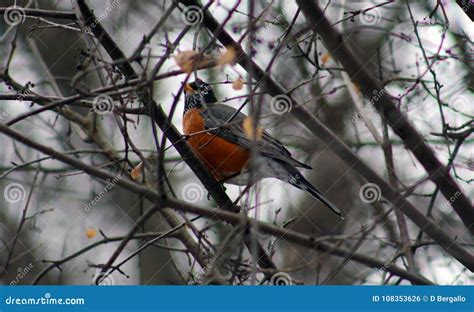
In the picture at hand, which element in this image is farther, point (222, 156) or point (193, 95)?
point (193, 95)

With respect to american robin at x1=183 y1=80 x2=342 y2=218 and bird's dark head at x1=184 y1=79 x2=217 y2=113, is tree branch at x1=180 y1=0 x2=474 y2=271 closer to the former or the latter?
american robin at x1=183 y1=80 x2=342 y2=218

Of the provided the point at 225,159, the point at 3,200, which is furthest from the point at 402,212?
the point at 3,200

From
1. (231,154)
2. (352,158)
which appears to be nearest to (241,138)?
(231,154)

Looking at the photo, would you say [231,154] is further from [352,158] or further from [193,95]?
[352,158]

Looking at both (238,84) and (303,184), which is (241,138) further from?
(238,84)

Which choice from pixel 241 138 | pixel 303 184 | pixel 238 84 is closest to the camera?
pixel 238 84

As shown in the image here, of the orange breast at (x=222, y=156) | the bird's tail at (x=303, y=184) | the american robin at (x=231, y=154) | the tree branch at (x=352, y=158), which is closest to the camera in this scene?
the tree branch at (x=352, y=158)

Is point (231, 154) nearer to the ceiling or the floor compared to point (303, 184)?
nearer to the ceiling

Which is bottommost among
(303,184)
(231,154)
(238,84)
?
(238,84)

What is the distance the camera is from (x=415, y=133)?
3826 millimetres

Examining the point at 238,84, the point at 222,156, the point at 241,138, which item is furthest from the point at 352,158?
the point at 222,156

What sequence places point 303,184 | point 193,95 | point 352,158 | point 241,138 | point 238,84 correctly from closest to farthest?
point 238,84, point 352,158, point 303,184, point 241,138, point 193,95

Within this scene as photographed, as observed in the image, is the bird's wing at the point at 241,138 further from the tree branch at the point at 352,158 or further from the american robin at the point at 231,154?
the tree branch at the point at 352,158

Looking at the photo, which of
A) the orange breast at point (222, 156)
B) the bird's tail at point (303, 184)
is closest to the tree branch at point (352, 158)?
the bird's tail at point (303, 184)
